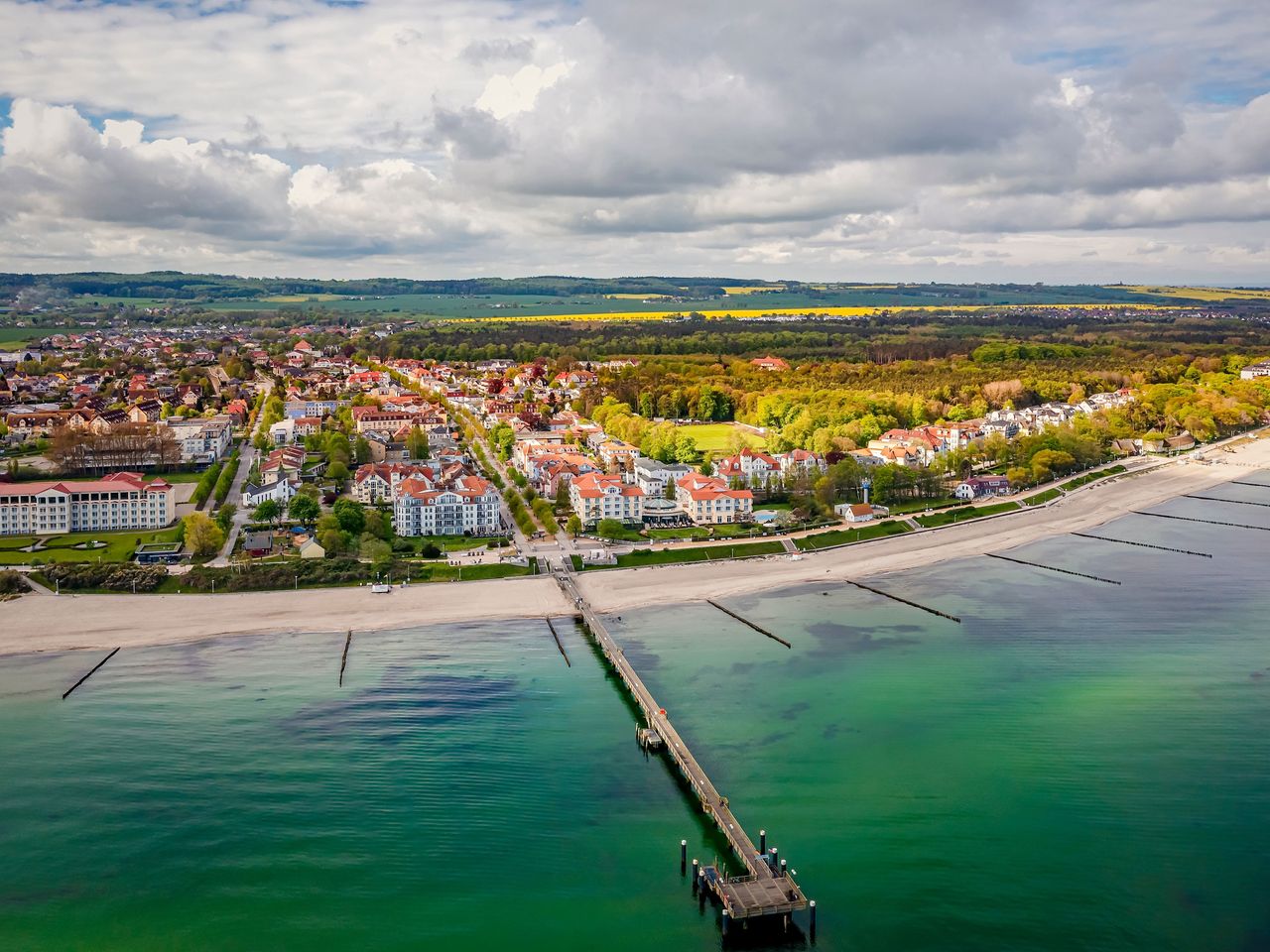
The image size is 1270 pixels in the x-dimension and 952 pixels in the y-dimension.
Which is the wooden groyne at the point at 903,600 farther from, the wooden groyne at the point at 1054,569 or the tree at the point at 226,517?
the tree at the point at 226,517

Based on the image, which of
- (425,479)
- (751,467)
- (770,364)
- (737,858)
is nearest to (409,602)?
(425,479)

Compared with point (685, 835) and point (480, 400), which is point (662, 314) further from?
Answer: point (685, 835)

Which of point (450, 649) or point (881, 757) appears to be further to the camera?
point (450, 649)

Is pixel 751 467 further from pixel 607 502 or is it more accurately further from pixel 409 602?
pixel 409 602

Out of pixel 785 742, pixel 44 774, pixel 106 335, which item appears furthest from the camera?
pixel 106 335

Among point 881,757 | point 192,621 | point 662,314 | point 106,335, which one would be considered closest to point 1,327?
point 106,335

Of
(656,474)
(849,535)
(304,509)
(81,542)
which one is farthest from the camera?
(656,474)
